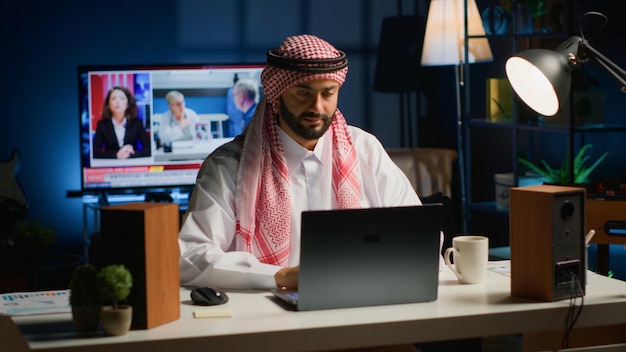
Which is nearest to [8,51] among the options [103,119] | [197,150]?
[103,119]

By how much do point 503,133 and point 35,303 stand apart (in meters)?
4.39

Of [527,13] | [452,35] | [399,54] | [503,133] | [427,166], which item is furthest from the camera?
[399,54]

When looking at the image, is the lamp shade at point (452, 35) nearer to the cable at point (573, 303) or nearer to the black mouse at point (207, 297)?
the cable at point (573, 303)

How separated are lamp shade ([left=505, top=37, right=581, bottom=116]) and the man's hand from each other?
81 centimetres

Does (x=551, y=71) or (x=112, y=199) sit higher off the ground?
(x=551, y=71)

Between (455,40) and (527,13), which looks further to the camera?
(455,40)

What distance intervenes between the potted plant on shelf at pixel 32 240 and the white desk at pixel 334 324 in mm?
2510

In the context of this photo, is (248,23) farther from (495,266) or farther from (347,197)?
(495,266)

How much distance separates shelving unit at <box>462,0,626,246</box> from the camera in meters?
5.04

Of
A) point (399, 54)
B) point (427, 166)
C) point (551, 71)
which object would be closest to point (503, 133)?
point (427, 166)

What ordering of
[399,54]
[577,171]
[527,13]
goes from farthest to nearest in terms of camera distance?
[399,54], [527,13], [577,171]

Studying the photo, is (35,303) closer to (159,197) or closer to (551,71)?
(551,71)

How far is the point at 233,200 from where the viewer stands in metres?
3.03

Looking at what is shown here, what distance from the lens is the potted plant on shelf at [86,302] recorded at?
7.11 ft
